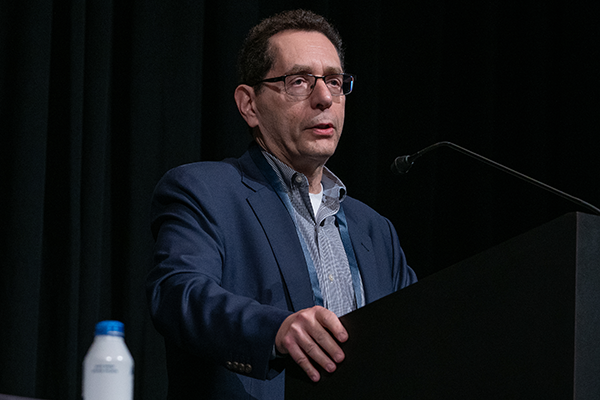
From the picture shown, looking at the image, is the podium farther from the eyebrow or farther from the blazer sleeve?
the eyebrow

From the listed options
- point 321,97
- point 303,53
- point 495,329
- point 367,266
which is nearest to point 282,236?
point 367,266

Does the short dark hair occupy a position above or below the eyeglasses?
above

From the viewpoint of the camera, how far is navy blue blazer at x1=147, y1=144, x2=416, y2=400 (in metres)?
1.17

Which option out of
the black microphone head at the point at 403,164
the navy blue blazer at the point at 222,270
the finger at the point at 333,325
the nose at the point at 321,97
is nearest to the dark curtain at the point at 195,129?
the navy blue blazer at the point at 222,270

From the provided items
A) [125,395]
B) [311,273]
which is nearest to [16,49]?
[311,273]

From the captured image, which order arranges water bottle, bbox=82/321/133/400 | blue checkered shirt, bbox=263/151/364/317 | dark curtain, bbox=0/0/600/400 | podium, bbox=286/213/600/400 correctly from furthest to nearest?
dark curtain, bbox=0/0/600/400 < blue checkered shirt, bbox=263/151/364/317 < water bottle, bbox=82/321/133/400 < podium, bbox=286/213/600/400

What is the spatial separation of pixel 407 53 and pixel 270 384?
2.30m

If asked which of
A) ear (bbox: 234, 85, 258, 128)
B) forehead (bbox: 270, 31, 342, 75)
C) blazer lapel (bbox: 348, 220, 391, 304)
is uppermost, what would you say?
forehead (bbox: 270, 31, 342, 75)

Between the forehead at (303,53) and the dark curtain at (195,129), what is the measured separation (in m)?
0.74

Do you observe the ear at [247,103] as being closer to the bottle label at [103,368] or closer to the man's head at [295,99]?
Result: the man's head at [295,99]

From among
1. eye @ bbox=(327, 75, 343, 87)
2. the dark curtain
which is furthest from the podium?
the dark curtain

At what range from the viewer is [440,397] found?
84 cm

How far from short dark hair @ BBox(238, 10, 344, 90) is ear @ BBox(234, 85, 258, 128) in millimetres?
24

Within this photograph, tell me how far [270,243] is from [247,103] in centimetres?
51
